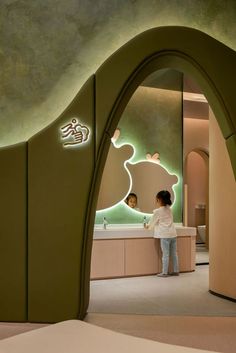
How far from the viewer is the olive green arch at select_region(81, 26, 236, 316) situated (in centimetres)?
372

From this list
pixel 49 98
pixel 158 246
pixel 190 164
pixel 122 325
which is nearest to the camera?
pixel 122 325

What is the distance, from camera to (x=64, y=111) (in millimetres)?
3779

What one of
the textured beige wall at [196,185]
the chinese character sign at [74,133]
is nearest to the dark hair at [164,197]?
the chinese character sign at [74,133]

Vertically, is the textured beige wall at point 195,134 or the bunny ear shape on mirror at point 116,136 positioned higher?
the textured beige wall at point 195,134

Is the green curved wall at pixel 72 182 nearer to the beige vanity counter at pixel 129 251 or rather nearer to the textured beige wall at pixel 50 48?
the textured beige wall at pixel 50 48

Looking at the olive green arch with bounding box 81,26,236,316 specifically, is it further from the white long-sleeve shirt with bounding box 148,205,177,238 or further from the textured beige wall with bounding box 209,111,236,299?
the white long-sleeve shirt with bounding box 148,205,177,238

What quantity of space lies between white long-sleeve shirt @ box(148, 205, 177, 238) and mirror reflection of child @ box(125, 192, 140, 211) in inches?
20.7

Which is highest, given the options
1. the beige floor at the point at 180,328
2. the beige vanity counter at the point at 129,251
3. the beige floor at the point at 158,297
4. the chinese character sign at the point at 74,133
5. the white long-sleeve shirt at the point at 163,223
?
the chinese character sign at the point at 74,133

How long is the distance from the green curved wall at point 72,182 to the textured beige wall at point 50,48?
0.86 feet

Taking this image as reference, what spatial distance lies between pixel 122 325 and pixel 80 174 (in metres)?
1.55

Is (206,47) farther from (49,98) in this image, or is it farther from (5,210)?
(5,210)

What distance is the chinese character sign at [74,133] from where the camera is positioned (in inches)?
146

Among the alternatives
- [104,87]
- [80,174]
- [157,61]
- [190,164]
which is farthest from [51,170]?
[190,164]

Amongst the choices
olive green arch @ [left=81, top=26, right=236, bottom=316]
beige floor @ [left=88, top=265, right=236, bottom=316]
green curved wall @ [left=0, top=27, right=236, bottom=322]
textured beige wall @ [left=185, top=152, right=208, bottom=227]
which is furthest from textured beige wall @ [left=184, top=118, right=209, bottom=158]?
green curved wall @ [left=0, top=27, right=236, bottom=322]
